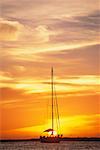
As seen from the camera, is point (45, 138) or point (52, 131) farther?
point (45, 138)

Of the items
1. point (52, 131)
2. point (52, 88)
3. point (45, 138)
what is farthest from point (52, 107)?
point (45, 138)

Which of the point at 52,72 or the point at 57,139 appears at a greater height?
the point at 52,72

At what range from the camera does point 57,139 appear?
88000mm

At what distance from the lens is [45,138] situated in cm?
9125

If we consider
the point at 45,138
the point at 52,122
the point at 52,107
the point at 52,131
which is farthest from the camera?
the point at 45,138

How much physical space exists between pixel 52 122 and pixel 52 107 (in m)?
5.36

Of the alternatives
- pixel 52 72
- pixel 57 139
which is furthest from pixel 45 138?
pixel 52 72

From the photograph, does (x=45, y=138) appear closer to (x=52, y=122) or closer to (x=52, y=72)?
(x=52, y=122)

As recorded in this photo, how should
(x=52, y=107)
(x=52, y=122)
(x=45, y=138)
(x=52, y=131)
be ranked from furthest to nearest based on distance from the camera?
1. (x=45, y=138)
2. (x=52, y=131)
3. (x=52, y=122)
4. (x=52, y=107)

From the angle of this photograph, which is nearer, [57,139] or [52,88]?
[52,88]

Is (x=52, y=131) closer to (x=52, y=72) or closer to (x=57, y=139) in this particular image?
(x=57, y=139)

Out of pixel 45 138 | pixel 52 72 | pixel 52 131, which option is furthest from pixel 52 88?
pixel 45 138

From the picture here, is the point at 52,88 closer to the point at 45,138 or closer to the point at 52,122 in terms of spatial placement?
the point at 52,122

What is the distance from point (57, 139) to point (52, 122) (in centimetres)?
1031
